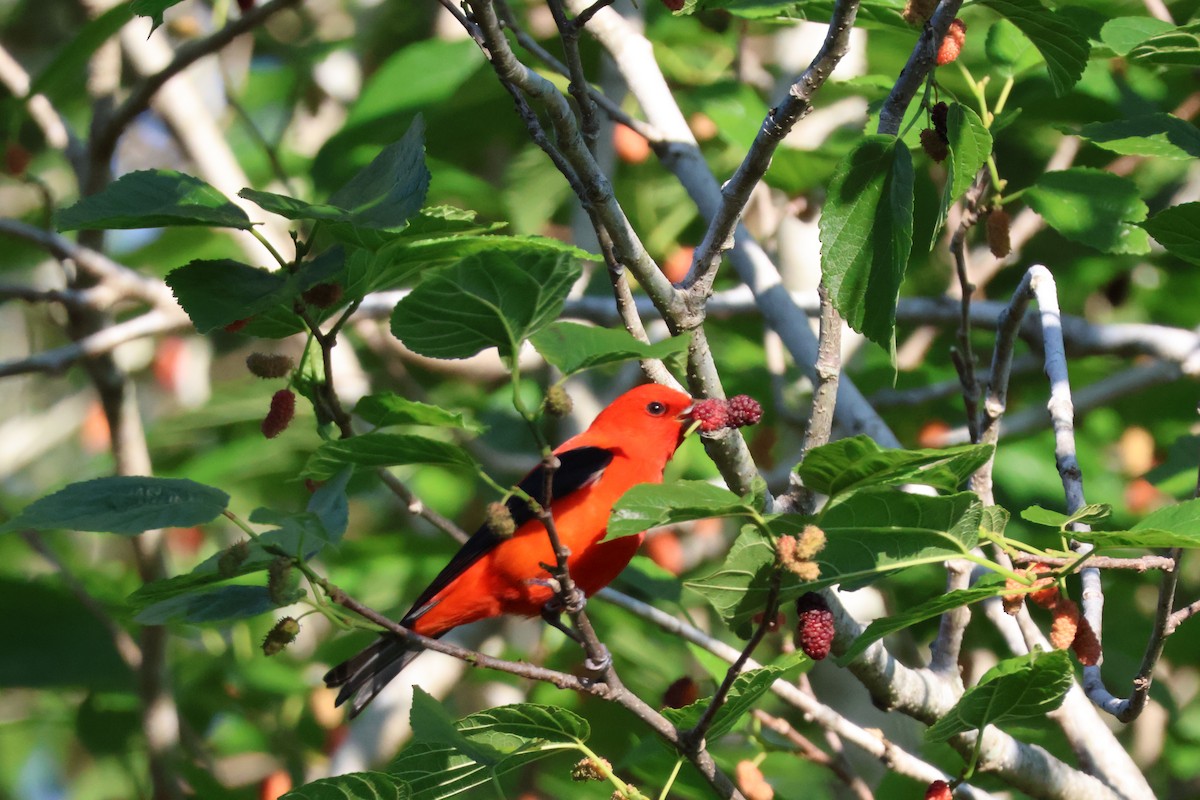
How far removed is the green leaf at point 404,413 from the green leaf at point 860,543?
50 cm

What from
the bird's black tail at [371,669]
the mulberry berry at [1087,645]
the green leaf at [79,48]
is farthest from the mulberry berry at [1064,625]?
the green leaf at [79,48]

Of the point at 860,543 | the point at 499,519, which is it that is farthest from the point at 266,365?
the point at 860,543

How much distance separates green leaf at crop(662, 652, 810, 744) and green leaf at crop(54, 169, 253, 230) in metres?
1.13

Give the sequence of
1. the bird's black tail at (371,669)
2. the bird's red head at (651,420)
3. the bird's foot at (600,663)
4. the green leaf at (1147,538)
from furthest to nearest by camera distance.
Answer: the bird's red head at (651,420) → the bird's black tail at (371,669) → the bird's foot at (600,663) → the green leaf at (1147,538)

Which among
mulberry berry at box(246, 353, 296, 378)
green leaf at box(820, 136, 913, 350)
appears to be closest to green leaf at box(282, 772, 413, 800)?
mulberry berry at box(246, 353, 296, 378)

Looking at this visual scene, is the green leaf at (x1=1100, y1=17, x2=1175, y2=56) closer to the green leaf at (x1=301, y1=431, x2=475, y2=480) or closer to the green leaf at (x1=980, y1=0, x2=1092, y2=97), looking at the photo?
the green leaf at (x1=980, y1=0, x2=1092, y2=97)

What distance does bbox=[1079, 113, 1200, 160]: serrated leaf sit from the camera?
8.50 feet

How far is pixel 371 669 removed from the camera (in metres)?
3.46

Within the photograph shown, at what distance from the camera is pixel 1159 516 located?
6.53ft

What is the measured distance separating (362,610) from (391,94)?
10.4 feet

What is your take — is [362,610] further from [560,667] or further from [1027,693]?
[560,667]

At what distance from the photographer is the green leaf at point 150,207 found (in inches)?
77.1

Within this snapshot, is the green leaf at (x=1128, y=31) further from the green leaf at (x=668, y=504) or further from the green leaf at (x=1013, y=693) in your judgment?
the green leaf at (x=668, y=504)

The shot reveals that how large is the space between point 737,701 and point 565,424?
3.09 metres
